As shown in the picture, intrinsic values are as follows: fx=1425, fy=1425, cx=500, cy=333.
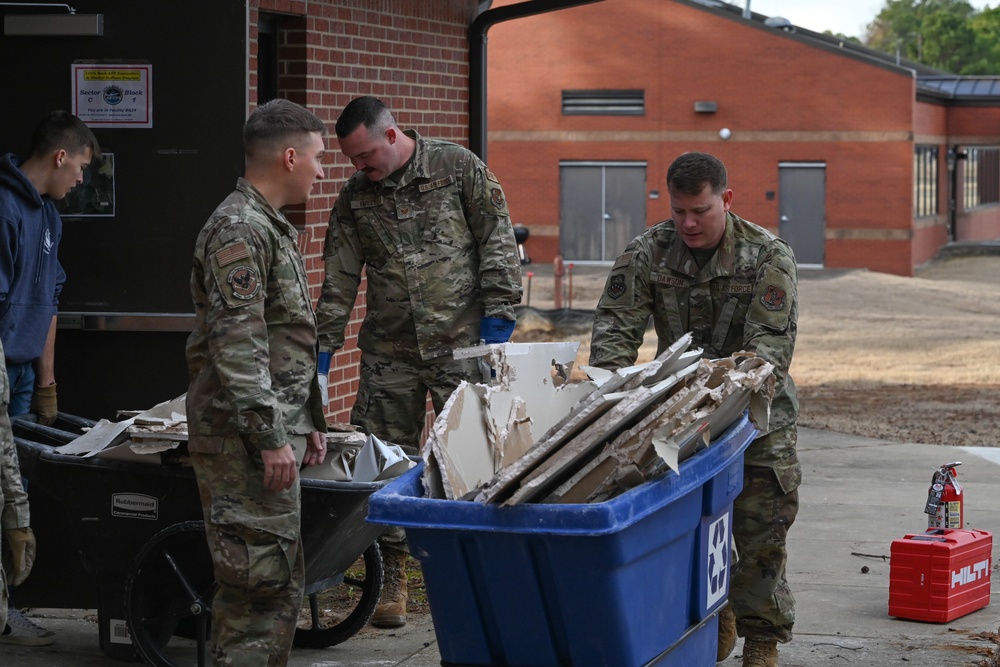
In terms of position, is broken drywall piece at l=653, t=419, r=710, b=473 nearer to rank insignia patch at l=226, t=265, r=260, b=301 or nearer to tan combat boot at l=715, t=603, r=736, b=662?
rank insignia patch at l=226, t=265, r=260, b=301

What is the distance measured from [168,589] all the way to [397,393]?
1409mm

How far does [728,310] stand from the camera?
493 centimetres

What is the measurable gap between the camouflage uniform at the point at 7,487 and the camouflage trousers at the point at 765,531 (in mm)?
2398

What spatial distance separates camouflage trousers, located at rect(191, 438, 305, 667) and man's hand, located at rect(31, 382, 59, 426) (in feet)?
5.35

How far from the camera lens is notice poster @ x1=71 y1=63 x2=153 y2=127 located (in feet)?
20.4

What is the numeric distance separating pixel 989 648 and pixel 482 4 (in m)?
5.24

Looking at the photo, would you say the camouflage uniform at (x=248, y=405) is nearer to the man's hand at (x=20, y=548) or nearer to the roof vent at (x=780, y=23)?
the man's hand at (x=20, y=548)

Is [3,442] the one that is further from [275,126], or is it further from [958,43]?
[958,43]

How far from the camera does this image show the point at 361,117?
5.59 meters

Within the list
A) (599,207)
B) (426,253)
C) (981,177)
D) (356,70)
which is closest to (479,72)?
(356,70)

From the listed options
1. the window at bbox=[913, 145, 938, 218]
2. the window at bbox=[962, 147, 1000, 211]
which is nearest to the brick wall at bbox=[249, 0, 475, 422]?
the window at bbox=[913, 145, 938, 218]

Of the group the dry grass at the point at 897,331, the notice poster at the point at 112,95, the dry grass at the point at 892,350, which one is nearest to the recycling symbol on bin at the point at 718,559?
the notice poster at the point at 112,95

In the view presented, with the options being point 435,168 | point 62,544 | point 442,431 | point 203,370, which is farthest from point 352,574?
point 442,431

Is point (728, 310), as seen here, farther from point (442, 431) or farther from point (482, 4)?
point (482, 4)
